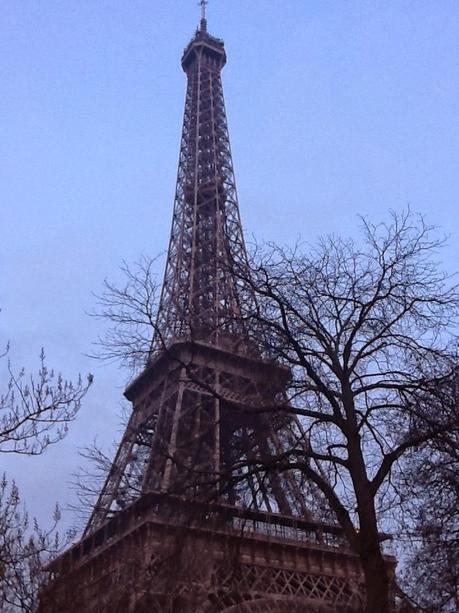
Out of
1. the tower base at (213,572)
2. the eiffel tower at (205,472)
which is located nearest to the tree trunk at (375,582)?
the eiffel tower at (205,472)

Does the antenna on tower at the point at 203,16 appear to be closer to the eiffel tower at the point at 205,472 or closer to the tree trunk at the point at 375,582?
the eiffel tower at the point at 205,472

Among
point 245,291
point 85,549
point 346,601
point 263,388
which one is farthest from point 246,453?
point 85,549

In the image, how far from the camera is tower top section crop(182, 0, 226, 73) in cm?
5781

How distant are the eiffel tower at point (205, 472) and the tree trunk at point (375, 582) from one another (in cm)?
178

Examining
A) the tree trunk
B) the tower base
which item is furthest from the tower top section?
the tree trunk

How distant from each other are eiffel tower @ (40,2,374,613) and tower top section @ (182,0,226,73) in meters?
0.11

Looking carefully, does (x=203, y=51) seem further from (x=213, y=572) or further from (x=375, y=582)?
(x=375, y=582)

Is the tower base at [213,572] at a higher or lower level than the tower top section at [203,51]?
lower

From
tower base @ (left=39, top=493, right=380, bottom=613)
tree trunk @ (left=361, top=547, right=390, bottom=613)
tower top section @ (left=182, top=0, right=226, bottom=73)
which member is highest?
tower top section @ (left=182, top=0, right=226, bottom=73)

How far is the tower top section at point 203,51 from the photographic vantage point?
190ft

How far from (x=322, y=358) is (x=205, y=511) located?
110 inches

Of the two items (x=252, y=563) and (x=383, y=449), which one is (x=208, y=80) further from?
(x=383, y=449)

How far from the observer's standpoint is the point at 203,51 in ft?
189

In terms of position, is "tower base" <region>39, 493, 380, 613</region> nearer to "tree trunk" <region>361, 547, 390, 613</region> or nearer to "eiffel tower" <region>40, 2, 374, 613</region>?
A: "eiffel tower" <region>40, 2, 374, 613</region>
